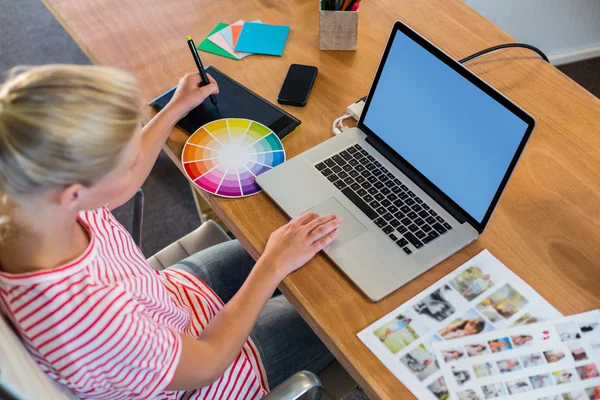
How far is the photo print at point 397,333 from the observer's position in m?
0.83

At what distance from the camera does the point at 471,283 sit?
0.89 metres

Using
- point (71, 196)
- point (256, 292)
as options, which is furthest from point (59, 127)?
point (256, 292)

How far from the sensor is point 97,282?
0.77 meters

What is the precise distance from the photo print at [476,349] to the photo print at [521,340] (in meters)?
0.04

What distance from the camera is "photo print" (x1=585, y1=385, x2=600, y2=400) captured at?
30.4 inches

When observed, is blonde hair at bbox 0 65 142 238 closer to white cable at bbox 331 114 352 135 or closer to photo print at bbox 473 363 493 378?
white cable at bbox 331 114 352 135

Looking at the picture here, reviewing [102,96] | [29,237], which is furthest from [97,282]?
[102,96]

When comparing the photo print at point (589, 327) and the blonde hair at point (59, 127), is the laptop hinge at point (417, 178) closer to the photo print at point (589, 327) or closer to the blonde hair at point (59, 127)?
the photo print at point (589, 327)

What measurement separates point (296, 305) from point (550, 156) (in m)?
0.55

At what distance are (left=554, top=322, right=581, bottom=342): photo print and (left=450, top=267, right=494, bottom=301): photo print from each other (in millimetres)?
114

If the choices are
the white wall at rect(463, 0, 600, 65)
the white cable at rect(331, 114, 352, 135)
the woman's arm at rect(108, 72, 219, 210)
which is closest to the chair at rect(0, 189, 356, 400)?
the woman's arm at rect(108, 72, 219, 210)

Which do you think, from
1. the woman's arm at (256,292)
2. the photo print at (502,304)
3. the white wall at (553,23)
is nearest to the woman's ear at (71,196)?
the woman's arm at (256,292)

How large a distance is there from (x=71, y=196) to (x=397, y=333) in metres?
0.49

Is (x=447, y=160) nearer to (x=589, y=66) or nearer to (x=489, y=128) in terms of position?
(x=489, y=128)
